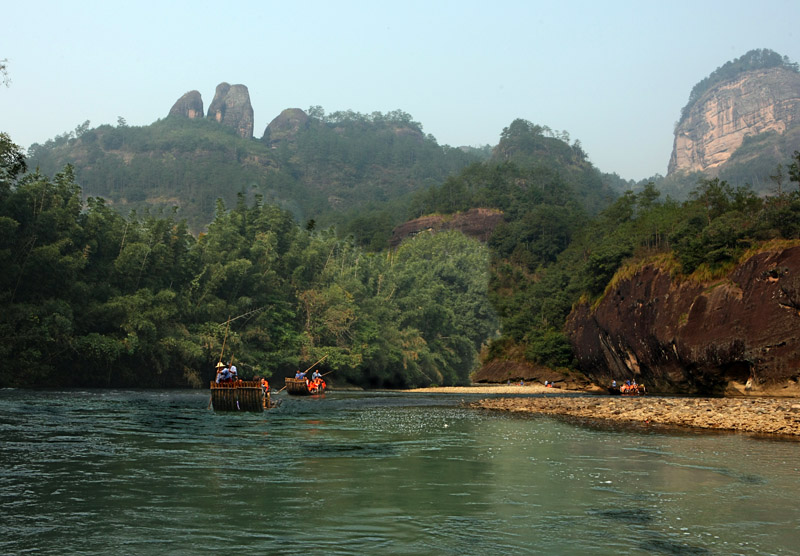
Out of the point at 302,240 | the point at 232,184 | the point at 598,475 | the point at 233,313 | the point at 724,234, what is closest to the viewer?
the point at 598,475

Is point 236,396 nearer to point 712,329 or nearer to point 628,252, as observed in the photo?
point 712,329

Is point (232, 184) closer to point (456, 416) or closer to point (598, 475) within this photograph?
point (456, 416)

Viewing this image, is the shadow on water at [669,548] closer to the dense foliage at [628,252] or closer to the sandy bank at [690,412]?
the sandy bank at [690,412]

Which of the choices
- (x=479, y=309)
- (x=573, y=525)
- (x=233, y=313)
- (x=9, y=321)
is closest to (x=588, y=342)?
(x=233, y=313)

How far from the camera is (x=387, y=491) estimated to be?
16625mm

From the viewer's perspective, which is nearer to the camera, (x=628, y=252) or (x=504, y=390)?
(x=628, y=252)

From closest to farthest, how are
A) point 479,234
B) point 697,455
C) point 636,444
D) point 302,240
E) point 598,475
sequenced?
point 598,475 → point 697,455 → point 636,444 → point 302,240 → point 479,234

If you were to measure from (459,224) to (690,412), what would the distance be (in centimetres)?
11769

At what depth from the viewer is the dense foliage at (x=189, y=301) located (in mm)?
52469

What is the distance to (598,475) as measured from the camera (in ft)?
63.2

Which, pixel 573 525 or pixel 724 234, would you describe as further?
pixel 724 234

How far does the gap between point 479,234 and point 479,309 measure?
1325 inches

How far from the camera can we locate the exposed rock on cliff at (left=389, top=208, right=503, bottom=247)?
5832 inches

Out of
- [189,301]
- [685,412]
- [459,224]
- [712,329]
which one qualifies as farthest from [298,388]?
[459,224]
